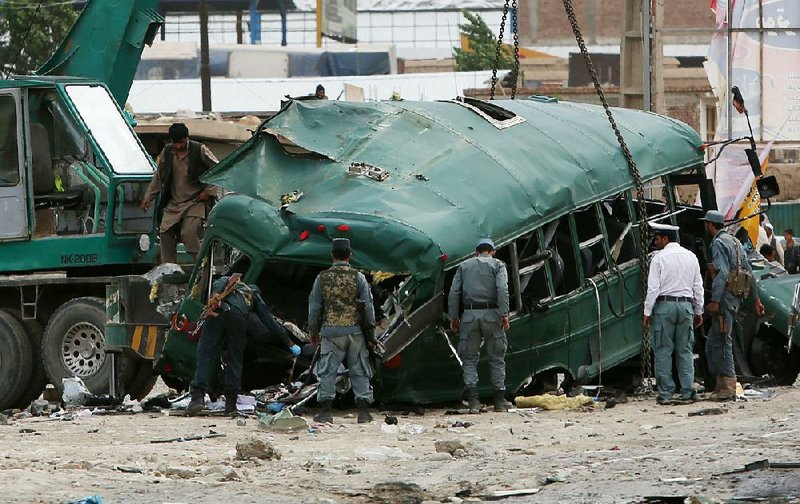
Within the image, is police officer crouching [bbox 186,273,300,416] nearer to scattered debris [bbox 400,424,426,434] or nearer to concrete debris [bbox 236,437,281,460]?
scattered debris [bbox 400,424,426,434]

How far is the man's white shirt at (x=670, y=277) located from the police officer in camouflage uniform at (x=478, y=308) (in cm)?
183

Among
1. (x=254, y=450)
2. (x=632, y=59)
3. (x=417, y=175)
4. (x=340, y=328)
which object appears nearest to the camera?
(x=254, y=450)

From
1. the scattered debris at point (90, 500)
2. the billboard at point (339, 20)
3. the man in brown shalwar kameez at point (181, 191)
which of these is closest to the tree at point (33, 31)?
the man in brown shalwar kameez at point (181, 191)

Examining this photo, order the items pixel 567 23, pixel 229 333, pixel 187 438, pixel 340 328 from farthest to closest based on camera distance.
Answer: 1. pixel 567 23
2. pixel 229 333
3. pixel 340 328
4. pixel 187 438

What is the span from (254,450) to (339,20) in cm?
9990

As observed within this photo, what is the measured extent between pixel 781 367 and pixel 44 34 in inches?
1272

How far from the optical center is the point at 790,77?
32.4 metres

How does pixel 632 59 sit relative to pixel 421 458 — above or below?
above

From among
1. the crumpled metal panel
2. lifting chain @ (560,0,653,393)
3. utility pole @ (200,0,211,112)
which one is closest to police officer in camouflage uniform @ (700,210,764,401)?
lifting chain @ (560,0,653,393)

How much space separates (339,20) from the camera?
111688 millimetres

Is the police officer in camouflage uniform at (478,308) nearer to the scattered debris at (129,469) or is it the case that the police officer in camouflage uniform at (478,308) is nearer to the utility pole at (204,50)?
the scattered debris at (129,469)

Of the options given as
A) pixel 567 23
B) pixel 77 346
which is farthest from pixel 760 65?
pixel 567 23

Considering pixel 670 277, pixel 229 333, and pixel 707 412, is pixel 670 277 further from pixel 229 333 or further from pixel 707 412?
pixel 229 333

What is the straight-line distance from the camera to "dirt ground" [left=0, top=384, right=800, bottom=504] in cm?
1128
